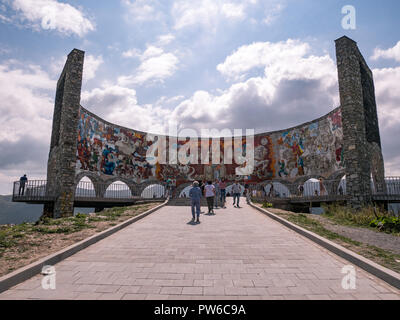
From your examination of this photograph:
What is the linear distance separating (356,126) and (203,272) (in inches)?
696

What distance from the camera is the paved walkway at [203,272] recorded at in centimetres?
314

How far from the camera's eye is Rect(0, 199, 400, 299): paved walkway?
3.14 meters

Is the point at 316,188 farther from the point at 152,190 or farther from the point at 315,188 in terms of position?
the point at 152,190

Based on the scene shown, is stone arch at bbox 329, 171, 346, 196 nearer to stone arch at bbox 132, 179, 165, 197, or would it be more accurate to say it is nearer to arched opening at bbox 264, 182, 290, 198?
arched opening at bbox 264, 182, 290, 198

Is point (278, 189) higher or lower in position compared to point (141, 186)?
lower

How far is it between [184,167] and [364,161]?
65.7ft

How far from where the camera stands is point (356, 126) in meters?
17.1

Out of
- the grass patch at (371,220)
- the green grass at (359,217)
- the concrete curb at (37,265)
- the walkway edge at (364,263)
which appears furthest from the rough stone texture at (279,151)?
the concrete curb at (37,265)

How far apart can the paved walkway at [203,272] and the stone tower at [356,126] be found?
13.1 m

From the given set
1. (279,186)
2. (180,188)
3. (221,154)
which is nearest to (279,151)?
(279,186)

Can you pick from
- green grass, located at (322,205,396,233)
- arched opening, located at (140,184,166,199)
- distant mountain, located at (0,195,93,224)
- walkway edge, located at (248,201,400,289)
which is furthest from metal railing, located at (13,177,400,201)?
distant mountain, located at (0,195,93,224)

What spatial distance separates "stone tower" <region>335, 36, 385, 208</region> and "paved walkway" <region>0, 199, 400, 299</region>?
13.1 meters
